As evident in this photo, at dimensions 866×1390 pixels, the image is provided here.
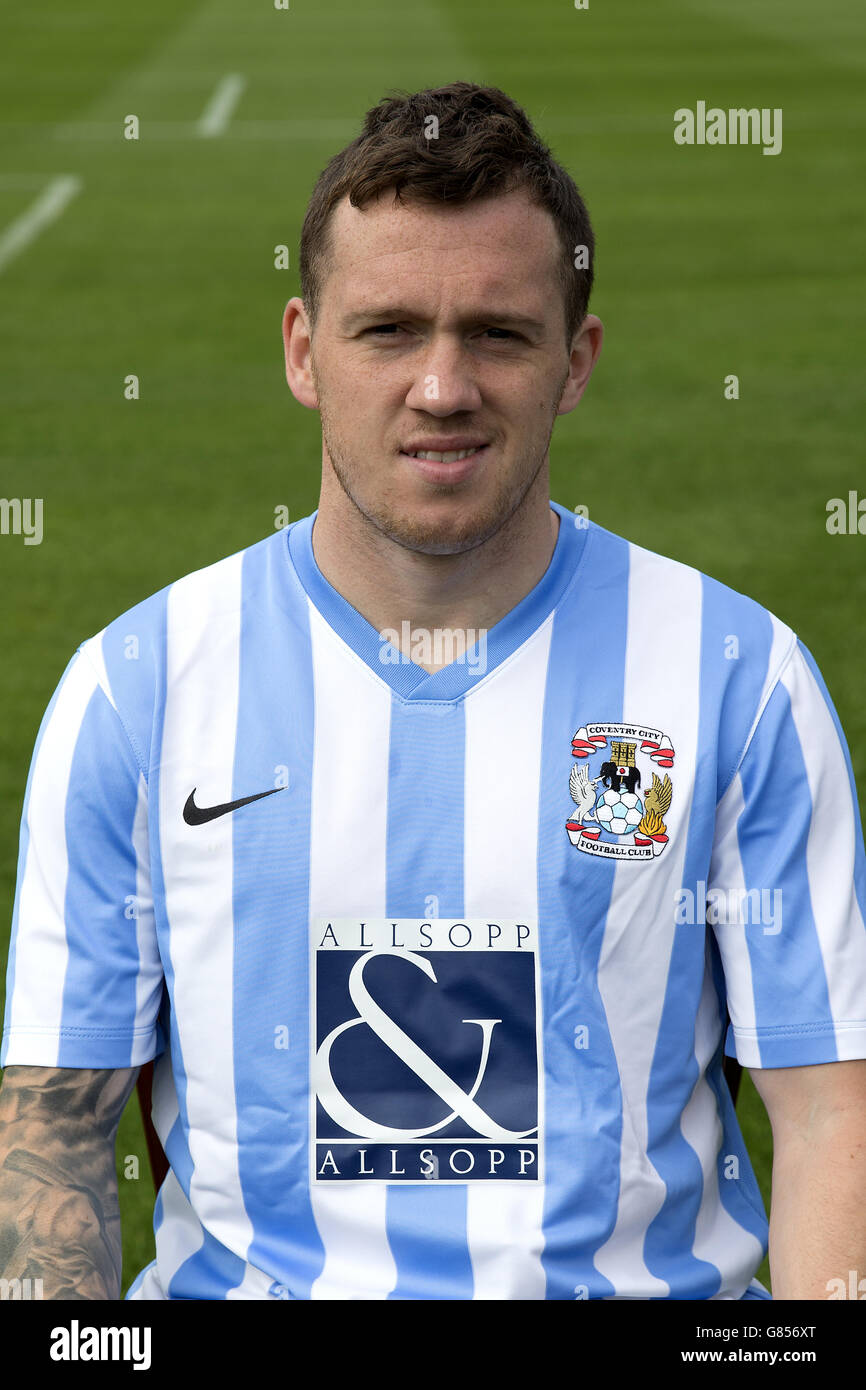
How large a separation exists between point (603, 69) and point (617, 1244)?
31.9m

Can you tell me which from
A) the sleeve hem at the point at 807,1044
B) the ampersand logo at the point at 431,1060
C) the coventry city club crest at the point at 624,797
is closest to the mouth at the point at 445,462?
the coventry city club crest at the point at 624,797

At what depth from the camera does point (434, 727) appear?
2543 millimetres

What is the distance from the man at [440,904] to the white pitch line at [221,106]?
77.9 ft

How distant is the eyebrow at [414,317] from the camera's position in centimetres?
239

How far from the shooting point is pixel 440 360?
2.40 meters

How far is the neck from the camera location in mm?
2561

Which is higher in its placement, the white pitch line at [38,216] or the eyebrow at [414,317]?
the white pitch line at [38,216]

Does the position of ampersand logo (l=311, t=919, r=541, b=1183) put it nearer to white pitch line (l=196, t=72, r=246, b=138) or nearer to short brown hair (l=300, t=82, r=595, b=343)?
short brown hair (l=300, t=82, r=595, b=343)

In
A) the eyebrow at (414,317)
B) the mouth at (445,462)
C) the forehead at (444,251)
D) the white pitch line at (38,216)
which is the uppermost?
the white pitch line at (38,216)

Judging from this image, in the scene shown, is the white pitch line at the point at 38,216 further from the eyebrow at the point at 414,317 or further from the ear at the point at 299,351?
the eyebrow at the point at 414,317

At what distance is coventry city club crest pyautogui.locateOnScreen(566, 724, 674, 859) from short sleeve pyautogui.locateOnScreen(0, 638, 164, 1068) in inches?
23.1

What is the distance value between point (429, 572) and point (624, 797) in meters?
0.41

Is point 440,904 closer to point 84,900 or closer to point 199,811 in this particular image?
point 199,811
